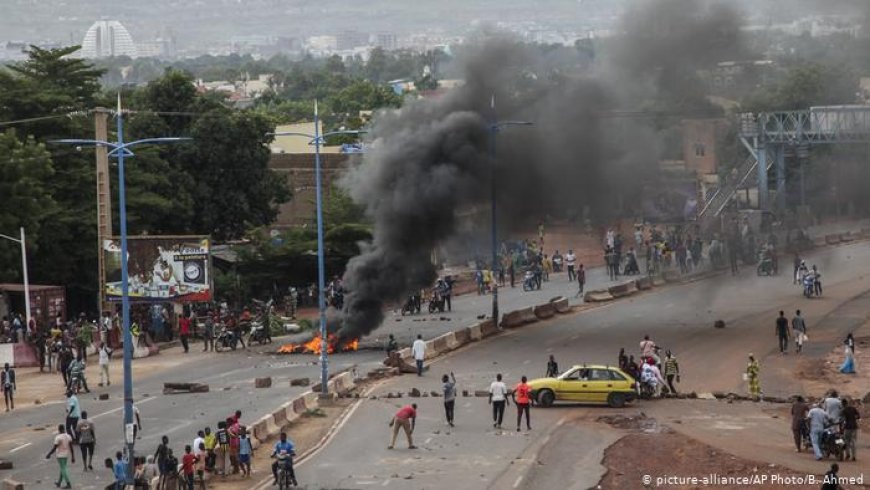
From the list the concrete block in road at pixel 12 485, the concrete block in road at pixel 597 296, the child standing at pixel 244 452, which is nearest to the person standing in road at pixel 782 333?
the concrete block in road at pixel 597 296

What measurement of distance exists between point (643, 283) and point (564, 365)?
22.2m

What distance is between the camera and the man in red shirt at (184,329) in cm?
5903

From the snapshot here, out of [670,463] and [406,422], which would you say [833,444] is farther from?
[406,422]

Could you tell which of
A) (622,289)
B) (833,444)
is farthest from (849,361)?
(622,289)

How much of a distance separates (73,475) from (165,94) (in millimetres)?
50907

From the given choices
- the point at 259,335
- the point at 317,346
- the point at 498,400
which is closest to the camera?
the point at 498,400

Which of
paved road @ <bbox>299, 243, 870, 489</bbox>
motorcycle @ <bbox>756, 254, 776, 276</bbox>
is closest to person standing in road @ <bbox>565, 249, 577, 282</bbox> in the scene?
paved road @ <bbox>299, 243, 870, 489</bbox>

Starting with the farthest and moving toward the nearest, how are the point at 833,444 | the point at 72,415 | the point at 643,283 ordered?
1. the point at 643,283
2. the point at 72,415
3. the point at 833,444

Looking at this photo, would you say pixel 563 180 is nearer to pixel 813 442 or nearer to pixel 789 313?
pixel 789 313

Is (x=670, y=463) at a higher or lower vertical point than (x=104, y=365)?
lower

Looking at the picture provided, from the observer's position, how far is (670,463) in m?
34.5

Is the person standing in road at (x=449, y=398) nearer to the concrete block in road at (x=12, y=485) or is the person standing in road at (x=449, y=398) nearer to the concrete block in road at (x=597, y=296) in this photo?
the concrete block in road at (x=12, y=485)

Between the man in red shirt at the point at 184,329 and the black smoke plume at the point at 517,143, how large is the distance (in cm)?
648

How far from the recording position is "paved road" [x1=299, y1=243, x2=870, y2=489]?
34.5m
